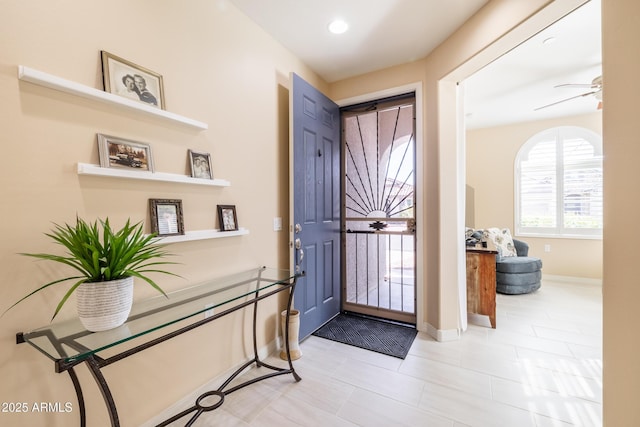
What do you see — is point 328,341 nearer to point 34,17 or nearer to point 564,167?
→ point 34,17

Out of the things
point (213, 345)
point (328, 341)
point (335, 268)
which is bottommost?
point (328, 341)

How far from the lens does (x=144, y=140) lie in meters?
1.46

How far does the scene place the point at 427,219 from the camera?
275 cm

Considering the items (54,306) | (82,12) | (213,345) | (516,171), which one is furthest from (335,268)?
(516,171)

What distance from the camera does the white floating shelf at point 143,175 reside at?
1201 mm

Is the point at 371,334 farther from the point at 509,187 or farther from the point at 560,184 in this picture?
the point at 560,184

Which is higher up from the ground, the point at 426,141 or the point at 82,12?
the point at 82,12

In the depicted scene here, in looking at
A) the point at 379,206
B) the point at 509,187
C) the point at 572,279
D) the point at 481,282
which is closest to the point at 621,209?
the point at 481,282

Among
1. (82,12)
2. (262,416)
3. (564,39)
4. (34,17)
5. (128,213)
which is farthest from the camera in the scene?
(564,39)

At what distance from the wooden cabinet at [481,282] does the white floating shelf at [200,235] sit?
2.46 metres

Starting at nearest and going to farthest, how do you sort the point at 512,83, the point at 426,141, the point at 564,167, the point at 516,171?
the point at 426,141 → the point at 512,83 → the point at 564,167 → the point at 516,171

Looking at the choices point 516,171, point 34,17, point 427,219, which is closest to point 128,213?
point 34,17

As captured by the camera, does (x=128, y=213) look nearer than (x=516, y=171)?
Yes

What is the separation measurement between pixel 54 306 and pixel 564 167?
631cm
